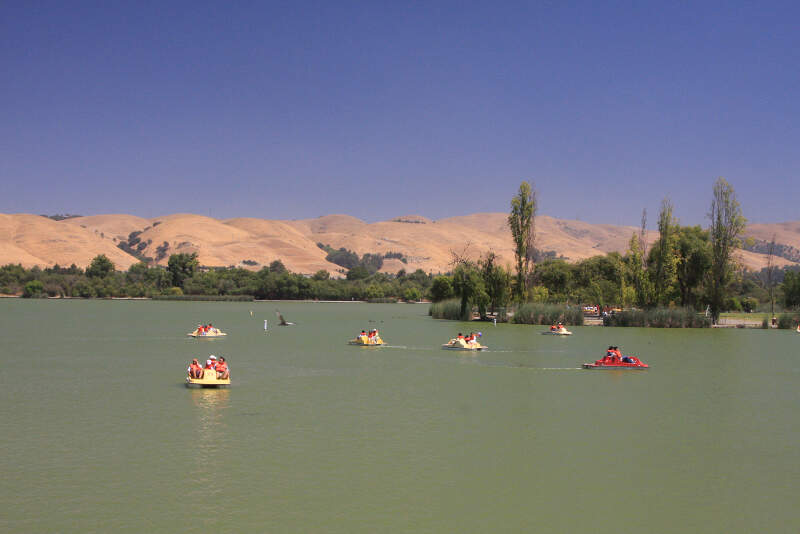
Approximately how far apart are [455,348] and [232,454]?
3122 cm

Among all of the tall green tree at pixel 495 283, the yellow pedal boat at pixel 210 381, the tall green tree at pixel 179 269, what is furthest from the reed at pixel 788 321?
the tall green tree at pixel 179 269

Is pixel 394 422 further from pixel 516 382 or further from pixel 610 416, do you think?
pixel 516 382

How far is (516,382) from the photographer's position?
33.3 metres

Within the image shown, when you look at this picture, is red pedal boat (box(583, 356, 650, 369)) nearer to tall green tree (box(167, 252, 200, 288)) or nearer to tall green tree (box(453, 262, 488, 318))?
tall green tree (box(453, 262, 488, 318))

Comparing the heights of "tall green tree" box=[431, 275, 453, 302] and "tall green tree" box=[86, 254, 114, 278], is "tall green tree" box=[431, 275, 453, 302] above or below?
below

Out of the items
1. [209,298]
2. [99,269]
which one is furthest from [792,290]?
[99,269]

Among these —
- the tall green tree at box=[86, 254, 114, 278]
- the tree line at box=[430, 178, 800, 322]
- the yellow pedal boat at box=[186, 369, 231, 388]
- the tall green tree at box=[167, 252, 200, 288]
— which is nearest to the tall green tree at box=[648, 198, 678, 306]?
the tree line at box=[430, 178, 800, 322]

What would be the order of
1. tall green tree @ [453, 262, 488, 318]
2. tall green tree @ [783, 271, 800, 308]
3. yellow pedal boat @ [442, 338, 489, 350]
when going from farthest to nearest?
tall green tree @ [783, 271, 800, 308]
tall green tree @ [453, 262, 488, 318]
yellow pedal boat @ [442, 338, 489, 350]

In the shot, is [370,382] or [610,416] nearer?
[610,416]

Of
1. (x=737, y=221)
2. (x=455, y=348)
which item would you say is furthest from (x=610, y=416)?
(x=737, y=221)

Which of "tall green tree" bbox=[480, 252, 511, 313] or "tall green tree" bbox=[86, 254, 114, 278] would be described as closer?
"tall green tree" bbox=[480, 252, 511, 313]

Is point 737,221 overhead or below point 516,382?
overhead

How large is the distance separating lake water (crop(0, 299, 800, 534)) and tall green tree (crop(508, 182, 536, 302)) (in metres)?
43.9

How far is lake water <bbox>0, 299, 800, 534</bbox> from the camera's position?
47.9 ft
